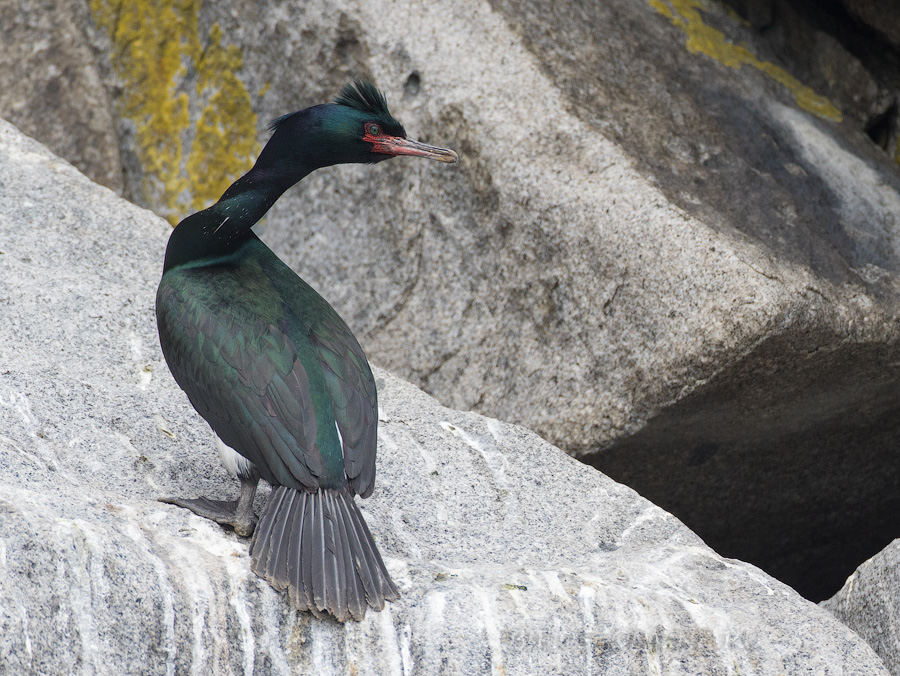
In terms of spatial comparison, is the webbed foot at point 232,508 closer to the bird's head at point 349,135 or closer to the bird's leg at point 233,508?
the bird's leg at point 233,508

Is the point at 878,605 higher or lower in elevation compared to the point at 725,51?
lower

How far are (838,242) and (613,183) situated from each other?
36.4 inches

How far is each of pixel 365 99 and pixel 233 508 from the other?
1.25m

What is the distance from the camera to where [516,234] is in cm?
423

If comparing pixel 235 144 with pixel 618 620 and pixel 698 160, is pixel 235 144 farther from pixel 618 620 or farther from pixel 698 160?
pixel 618 620

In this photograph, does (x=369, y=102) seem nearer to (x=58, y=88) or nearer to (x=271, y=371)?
(x=271, y=371)

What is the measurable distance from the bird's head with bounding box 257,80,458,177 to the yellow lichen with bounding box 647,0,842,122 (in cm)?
218

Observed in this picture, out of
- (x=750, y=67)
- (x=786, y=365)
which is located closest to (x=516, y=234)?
(x=786, y=365)

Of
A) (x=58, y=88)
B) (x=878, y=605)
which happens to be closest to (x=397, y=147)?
(x=878, y=605)

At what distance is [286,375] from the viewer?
292cm

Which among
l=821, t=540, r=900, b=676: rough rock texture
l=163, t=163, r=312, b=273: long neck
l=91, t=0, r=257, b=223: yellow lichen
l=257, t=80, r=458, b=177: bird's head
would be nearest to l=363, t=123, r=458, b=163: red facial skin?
l=257, t=80, r=458, b=177: bird's head

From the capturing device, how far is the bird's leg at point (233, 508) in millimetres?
2824

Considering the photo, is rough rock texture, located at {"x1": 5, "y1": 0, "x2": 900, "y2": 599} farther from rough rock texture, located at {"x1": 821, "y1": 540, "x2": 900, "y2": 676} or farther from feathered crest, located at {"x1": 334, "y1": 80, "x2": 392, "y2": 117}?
feathered crest, located at {"x1": 334, "y1": 80, "x2": 392, "y2": 117}

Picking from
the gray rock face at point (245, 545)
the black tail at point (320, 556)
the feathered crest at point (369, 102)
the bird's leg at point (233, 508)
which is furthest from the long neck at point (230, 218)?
the black tail at point (320, 556)
